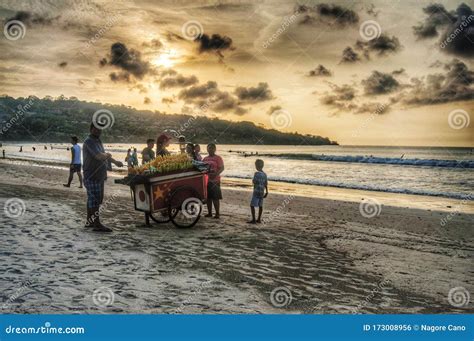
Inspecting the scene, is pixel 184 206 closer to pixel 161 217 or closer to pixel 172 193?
pixel 172 193

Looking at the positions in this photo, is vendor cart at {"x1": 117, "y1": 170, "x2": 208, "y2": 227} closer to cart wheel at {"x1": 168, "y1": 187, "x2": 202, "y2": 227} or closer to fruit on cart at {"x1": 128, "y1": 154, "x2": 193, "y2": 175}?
cart wheel at {"x1": 168, "y1": 187, "x2": 202, "y2": 227}

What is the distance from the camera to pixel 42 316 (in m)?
4.03

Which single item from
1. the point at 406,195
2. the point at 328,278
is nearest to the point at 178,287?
the point at 328,278

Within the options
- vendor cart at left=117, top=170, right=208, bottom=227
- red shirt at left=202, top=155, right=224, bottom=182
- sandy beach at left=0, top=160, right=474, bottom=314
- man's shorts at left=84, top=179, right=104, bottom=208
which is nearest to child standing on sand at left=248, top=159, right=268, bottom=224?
sandy beach at left=0, top=160, right=474, bottom=314

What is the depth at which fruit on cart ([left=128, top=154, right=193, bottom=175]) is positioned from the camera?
858cm

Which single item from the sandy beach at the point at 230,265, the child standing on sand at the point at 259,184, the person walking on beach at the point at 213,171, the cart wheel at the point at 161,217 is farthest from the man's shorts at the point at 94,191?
the child standing on sand at the point at 259,184

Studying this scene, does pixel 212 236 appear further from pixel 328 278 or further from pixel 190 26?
pixel 190 26

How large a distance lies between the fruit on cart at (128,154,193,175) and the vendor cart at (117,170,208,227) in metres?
0.11

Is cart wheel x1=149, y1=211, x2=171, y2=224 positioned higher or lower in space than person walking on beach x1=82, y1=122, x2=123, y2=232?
lower

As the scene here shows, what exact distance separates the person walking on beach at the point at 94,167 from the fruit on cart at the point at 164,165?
62cm

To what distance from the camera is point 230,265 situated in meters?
6.38

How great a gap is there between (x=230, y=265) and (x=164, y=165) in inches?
123

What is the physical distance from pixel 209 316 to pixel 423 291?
3282 mm

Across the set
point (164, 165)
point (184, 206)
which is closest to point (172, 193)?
point (184, 206)
